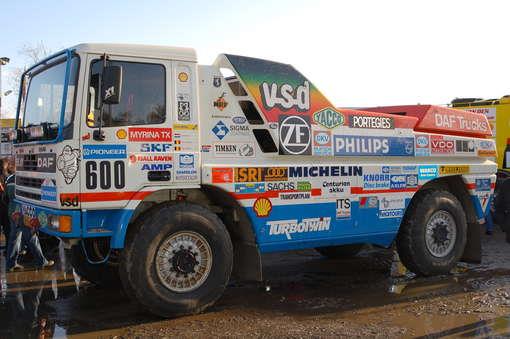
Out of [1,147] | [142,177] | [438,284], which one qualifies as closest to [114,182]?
[142,177]

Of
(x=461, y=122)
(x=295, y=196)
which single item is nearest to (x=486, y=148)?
(x=461, y=122)

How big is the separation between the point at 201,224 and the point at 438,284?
3428 millimetres

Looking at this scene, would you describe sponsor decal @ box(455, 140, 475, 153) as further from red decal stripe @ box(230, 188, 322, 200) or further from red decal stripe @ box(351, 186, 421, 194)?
red decal stripe @ box(230, 188, 322, 200)

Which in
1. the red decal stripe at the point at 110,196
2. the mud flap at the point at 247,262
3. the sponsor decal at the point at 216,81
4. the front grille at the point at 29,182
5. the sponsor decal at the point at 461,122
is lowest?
the mud flap at the point at 247,262

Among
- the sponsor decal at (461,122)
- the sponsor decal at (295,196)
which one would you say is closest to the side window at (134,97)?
the sponsor decal at (295,196)

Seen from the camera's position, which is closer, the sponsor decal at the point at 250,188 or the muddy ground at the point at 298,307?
the muddy ground at the point at 298,307

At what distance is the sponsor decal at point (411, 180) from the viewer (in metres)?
7.32

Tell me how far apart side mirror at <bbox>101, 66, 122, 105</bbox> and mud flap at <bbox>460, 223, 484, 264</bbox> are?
5.74m

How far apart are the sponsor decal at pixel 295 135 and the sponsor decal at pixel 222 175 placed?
718 mm

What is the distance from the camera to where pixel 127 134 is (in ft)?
17.7

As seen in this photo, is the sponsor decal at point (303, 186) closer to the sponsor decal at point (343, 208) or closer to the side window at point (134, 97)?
the sponsor decal at point (343, 208)

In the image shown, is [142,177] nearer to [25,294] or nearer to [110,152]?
[110,152]

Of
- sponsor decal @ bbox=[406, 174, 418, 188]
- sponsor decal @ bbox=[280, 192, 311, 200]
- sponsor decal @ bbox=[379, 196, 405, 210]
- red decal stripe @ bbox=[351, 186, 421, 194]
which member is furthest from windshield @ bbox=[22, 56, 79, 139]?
sponsor decal @ bbox=[406, 174, 418, 188]

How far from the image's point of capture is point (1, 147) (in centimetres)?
1195
